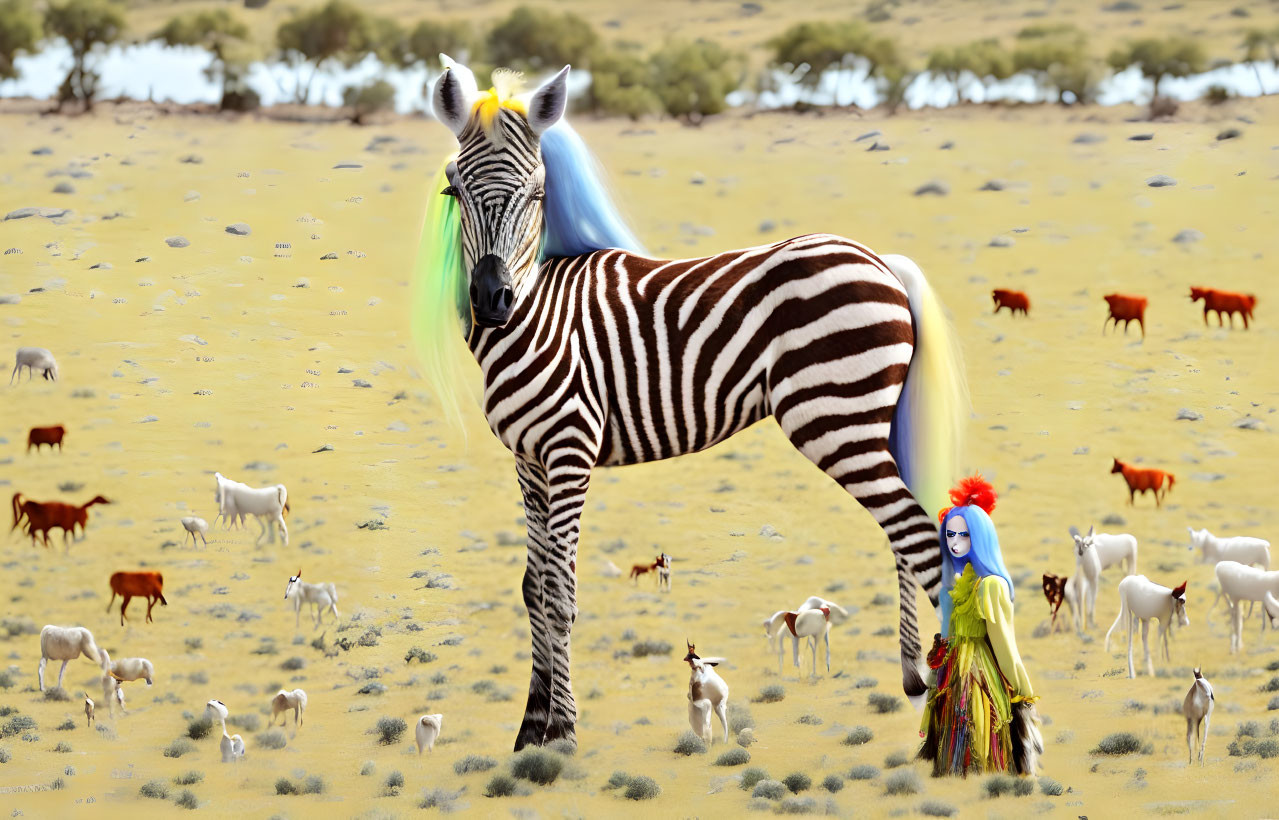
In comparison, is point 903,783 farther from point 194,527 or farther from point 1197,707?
point 194,527

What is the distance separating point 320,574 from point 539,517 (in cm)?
607

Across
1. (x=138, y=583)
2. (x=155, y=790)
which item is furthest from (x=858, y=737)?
(x=138, y=583)

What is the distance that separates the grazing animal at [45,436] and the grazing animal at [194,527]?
3268mm

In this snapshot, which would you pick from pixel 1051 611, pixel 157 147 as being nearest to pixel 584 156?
pixel 1051 611

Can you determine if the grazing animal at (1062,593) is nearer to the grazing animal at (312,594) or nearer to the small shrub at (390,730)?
the small shrub at (390,730)

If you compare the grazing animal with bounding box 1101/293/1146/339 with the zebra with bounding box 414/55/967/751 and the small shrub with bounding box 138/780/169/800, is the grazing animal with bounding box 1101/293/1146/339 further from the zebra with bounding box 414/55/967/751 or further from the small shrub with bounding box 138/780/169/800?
the small shrub with bounding box 138/780/169/800

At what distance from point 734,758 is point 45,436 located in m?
11.4

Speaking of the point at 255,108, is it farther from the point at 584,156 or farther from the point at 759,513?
the point at 584,156

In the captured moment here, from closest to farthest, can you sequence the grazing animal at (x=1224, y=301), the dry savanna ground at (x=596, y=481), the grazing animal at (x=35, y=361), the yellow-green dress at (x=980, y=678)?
the yellow-green dress at (x=980, y=678) → the dry savanna ground at (x=596, y=481) → the grazing animal at (x=35, y=361) → the grazing animal at (x=1224, y=301)

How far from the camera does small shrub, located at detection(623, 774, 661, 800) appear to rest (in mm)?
7559

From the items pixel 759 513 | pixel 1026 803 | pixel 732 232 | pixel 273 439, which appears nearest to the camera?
pixel 1026 803

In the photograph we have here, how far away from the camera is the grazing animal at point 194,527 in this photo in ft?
44.9

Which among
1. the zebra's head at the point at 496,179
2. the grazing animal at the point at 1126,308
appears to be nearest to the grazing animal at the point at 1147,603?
the zebra's head at the point at 496,179

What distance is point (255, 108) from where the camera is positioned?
34844 millimetres
